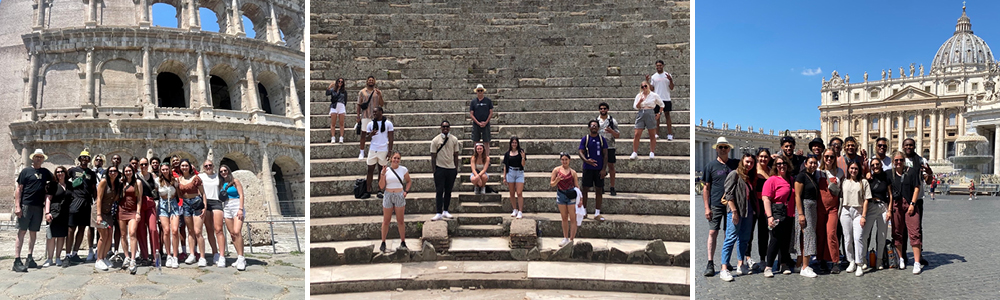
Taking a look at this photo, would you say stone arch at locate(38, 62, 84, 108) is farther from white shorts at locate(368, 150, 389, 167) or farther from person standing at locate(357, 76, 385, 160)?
white shorts at locate(368, 150, 389, 167)

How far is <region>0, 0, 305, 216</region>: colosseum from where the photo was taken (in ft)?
75.1

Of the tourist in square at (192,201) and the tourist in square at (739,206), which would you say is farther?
the tourist in square at (192,201)

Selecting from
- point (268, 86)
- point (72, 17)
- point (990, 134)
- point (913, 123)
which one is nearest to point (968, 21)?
point (913, 123)

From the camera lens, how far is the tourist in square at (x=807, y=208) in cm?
645

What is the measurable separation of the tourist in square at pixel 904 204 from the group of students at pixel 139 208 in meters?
6.93

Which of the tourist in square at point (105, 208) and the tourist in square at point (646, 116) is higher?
the tourist in square at point (646, 116)

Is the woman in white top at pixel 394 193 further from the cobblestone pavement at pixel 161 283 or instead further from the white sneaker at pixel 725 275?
the white sneaker at pixel 725 275

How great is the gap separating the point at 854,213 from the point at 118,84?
2453 centimetres

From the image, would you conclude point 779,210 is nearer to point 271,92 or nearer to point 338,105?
point 338,105

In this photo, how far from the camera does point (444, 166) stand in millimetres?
7062

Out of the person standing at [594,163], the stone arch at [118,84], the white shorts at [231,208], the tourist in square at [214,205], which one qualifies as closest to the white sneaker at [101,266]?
the tourist in square at [214,205]

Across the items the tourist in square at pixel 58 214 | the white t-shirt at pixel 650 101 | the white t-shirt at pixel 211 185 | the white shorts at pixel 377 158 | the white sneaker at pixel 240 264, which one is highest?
the white t-shirt at pixel 650 101

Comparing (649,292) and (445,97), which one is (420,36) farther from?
(649,292)

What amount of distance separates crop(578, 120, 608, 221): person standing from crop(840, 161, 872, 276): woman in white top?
2.41 meters
